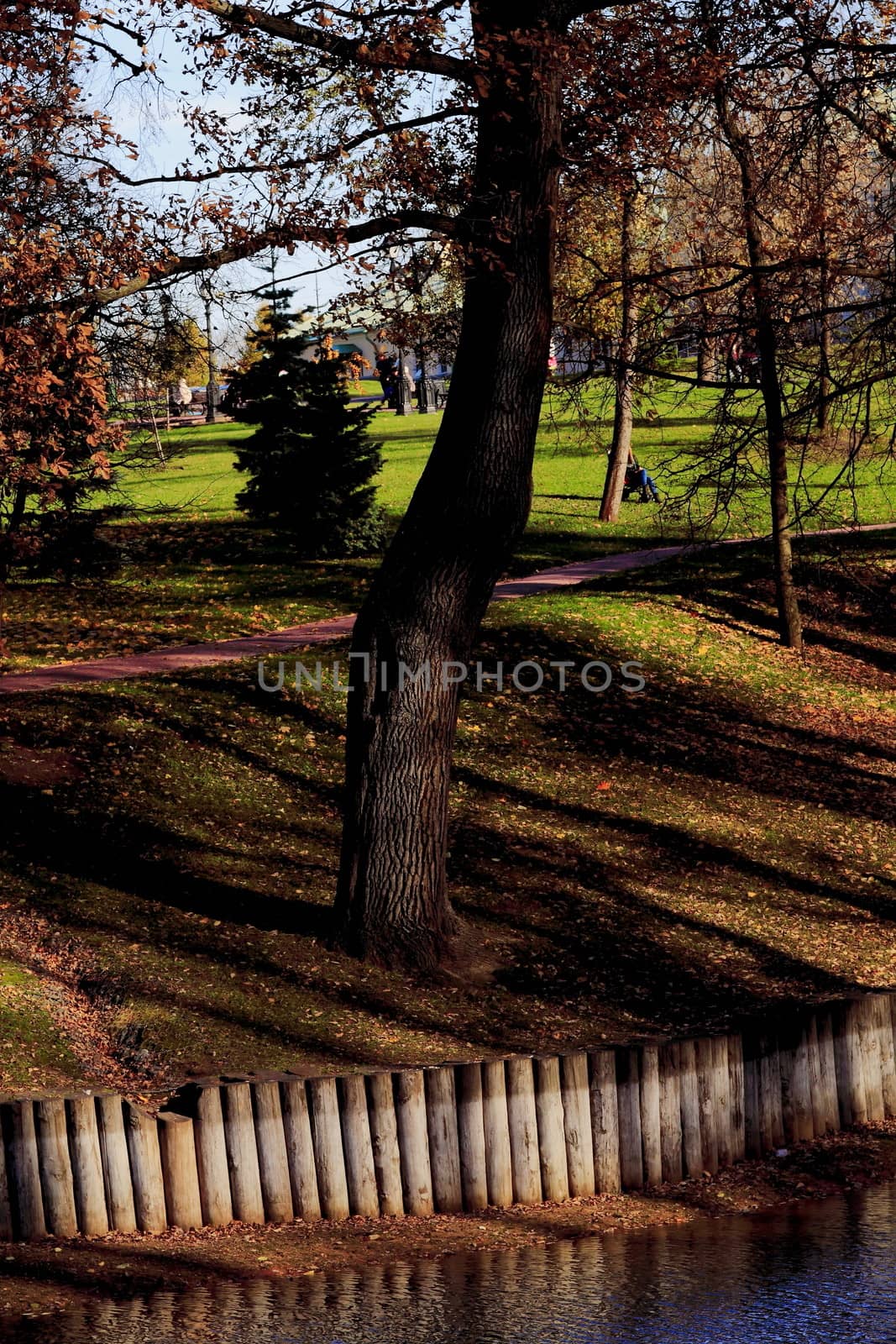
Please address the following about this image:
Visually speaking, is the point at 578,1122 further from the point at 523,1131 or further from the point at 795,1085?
the point at 795,1085

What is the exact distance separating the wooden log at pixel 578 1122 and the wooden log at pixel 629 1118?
0.68 ft

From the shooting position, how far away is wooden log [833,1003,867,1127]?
870 cm

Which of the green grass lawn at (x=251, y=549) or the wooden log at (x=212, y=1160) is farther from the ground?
the green grass lawn at (x=251, y=549)

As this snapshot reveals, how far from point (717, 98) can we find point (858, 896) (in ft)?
26.7

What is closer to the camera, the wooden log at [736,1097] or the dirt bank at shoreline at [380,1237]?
the dirt bank at shoreline at [380,1237]

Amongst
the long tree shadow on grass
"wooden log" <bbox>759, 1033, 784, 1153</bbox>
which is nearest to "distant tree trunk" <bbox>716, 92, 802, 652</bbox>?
the long tree shadow on grass

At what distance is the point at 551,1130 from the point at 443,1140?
2.12 ft

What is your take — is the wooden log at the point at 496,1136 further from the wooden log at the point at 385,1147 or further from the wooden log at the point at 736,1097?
the wooden log at the point at 736,1097

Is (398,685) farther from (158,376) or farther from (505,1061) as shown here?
(158,376)

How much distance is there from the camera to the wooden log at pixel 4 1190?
266 inches

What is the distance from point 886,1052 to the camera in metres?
9.05

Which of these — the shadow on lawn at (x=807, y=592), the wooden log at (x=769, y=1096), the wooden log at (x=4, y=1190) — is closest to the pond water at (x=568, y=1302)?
the wooden log at (x=4, y=1190)

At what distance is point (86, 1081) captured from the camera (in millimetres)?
8234

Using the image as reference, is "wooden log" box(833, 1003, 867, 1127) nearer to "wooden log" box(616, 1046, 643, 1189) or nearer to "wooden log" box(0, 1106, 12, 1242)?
"wooden log" box(616, 1046, 643, 1189)
